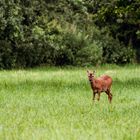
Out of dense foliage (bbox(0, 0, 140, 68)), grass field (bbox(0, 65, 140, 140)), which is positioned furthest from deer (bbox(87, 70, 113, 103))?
dense foliage (bbox(0, 0, 140, 68))

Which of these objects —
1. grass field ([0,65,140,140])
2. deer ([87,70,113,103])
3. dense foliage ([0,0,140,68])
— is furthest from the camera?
dense foliage ([0,0,140,68])

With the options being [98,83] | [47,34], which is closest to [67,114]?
[98,83]

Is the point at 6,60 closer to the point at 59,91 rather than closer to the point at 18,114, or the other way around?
the point at 59,91

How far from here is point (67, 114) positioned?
13.2 meters

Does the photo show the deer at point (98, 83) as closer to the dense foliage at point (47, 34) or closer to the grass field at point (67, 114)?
the grass field at point (67, 114)

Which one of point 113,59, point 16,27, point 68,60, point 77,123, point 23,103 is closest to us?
point 77,123

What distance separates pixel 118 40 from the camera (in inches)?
1805

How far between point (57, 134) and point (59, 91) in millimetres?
10218

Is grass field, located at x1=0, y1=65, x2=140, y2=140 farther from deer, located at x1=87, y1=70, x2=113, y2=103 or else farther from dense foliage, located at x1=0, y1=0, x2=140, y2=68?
dense foliage, located at x1=0, y1=0, x2=140, y2=68

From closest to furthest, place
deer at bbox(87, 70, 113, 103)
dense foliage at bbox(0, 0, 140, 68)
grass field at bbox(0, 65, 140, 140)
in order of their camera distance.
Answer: grass field at bbox(0, 65, 140, 140), deer at bbox(87, 70, 113, 103), dense foliage at bbox(0, 0, 140, 68)

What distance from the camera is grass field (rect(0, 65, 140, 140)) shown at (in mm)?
9883

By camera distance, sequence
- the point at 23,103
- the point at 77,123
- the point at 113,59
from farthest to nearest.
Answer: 1. the point at 113,59
2. the point at 23,103
3. the point at 77,123

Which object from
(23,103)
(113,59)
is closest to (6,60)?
(113,59)

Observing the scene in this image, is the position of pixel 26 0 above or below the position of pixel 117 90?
above
